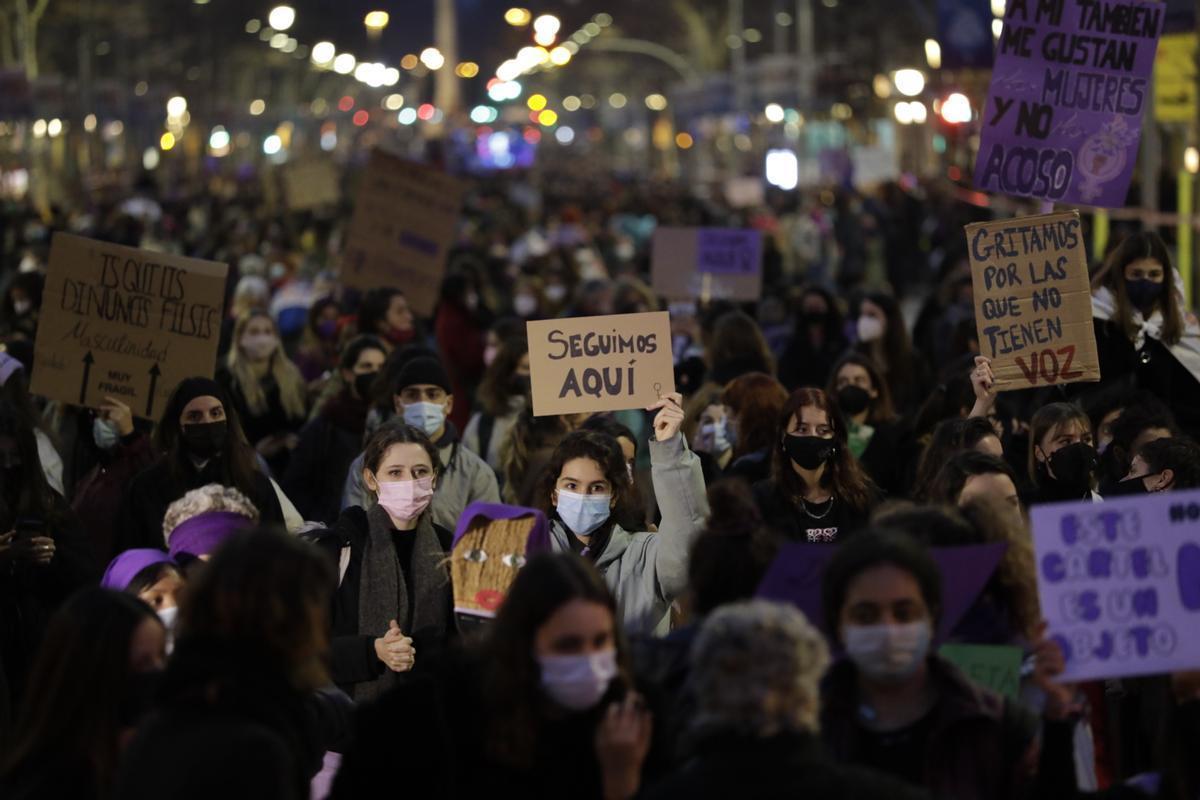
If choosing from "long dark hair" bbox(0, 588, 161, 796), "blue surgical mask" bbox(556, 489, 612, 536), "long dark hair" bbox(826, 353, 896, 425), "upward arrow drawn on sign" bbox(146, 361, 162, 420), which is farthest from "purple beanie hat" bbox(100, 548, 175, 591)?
"long dark hair" bbox(826, 353, 896, 425)

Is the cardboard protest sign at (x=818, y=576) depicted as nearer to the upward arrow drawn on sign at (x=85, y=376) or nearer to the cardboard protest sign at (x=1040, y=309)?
the cardboard protest sign at (x=1040, y=309)

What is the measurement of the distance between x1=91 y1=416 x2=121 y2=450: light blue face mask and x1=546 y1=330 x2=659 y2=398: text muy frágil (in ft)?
7.90

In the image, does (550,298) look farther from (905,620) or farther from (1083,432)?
(905,620)

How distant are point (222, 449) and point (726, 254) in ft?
29.1

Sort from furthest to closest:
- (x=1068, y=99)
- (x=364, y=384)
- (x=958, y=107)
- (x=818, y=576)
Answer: (x=958, y=107) → (x=364, y=384) → (x=1068, y=99) → (x=818, y=576)

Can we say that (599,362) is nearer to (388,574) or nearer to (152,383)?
(388,574)

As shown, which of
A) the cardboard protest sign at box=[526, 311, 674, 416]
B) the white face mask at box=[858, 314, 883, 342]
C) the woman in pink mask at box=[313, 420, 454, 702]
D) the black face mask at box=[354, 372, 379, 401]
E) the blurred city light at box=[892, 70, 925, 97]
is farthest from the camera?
the blurred city light at box=[892, 70, 925, 97]

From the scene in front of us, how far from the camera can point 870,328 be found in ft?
44.1

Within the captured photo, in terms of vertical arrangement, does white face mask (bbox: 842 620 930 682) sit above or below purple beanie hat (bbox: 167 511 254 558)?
below

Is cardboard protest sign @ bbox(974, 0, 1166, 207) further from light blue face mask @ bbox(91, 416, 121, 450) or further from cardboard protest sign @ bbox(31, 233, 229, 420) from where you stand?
light blue face mask @ bbox(91, 416, 121, 450)

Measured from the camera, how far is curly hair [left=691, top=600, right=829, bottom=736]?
4.34 meters

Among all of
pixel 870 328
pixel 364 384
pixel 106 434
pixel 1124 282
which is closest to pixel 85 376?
pixel 106 434

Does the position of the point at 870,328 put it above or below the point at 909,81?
below

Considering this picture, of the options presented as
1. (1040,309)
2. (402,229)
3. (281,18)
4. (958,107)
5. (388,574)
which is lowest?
(388,574)
